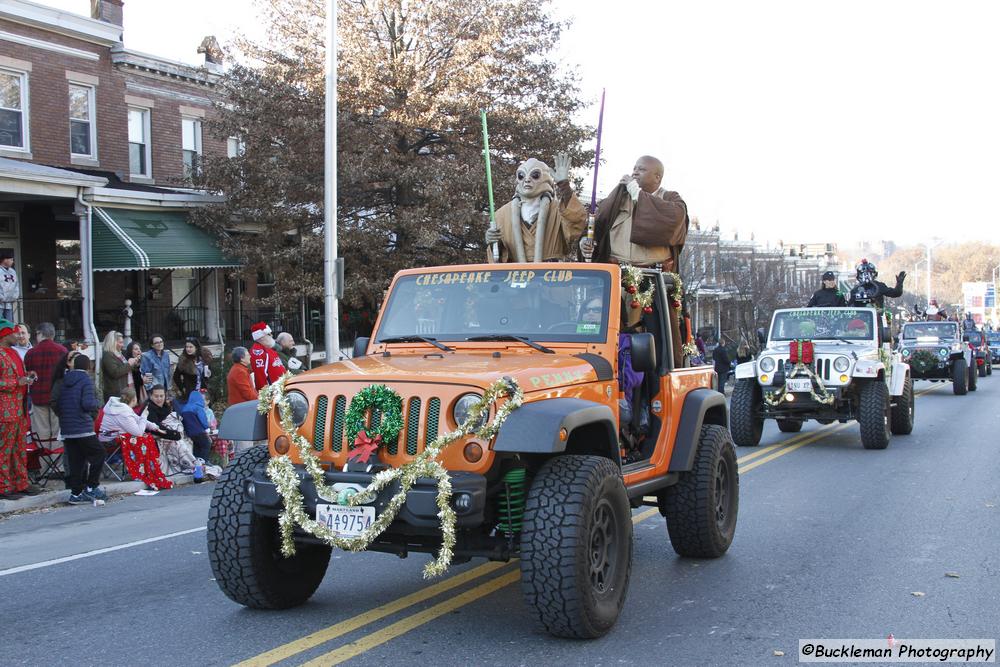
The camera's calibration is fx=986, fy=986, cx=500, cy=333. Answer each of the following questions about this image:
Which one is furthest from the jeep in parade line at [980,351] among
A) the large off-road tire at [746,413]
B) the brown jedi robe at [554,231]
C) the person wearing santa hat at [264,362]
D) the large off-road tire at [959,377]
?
the brown jedi robe at [554,231]

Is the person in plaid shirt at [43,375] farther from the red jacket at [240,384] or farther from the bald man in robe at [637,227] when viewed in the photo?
the bald man in robe at [637,227]

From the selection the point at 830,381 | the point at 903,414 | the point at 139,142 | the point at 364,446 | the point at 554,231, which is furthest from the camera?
the point at 139,142

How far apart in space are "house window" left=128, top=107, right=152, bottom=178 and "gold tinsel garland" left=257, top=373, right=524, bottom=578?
20574 millimetres

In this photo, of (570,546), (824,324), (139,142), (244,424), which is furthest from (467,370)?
(139,142)

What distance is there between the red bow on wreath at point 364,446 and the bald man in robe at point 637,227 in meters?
2.92

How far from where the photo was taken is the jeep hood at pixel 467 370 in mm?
5133

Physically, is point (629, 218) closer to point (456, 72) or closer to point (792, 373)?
point (792, 373)

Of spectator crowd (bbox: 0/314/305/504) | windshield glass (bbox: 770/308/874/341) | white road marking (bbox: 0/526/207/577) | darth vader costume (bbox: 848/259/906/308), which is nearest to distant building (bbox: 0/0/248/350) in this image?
spectator crowd (bbox: 0/314/305/504)

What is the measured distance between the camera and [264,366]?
42.5ft

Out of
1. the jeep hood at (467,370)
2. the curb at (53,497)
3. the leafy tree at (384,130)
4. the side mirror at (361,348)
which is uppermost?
the leafy tree at (384,130)

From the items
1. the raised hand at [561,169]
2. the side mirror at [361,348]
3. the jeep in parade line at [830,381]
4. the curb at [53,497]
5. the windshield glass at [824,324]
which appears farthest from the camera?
the windshield glass at [824,324]

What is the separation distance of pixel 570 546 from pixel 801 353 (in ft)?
33.0

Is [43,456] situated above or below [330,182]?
below

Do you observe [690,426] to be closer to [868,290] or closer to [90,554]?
[90,554]
